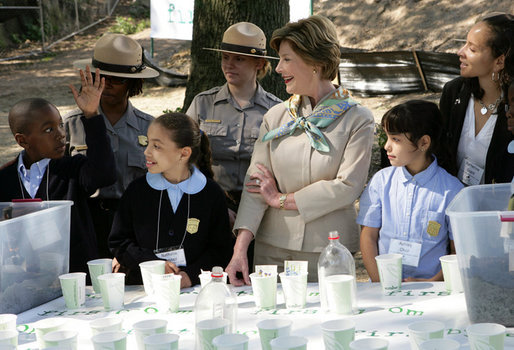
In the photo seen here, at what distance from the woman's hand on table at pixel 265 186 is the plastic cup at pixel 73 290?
0.99m

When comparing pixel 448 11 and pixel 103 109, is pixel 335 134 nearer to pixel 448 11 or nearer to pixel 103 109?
pixel 103 109

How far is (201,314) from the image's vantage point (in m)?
2.42

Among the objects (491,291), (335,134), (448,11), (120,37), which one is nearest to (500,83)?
(335,134)

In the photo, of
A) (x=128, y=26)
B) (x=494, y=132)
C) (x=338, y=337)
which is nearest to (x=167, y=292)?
(x=338, y=337)

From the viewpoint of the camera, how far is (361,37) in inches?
606

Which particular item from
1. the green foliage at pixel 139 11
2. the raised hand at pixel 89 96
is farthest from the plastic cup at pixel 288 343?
the green foliage at pixel 139 11

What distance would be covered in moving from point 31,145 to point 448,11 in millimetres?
13015

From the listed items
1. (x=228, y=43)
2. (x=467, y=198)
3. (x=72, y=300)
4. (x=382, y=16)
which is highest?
(x=382, y=16)

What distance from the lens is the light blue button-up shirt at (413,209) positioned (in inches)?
127

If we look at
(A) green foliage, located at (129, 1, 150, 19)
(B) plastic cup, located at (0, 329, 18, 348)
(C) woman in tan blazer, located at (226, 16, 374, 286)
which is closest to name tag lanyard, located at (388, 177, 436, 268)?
(C) woman in tan blazer, located at (226, 16, 374, 286)

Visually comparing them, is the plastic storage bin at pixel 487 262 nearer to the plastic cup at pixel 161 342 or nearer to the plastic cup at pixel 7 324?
the plastic cup at pixel 161 342

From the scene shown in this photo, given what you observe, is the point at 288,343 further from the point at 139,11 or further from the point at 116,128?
the point at 139,11

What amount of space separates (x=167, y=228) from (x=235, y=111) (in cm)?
123

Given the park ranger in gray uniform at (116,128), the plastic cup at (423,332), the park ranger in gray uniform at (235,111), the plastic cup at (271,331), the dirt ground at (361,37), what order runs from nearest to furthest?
1. the plastic cup at (423,332)
2. the plastic cup at (271,331)
3. the park ranger in gray uniform at (116,128)
4. the park ranger in gray uniform at (235,111)
5. the dirt ground at (361,37)
